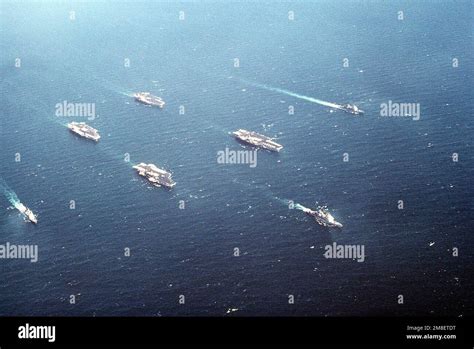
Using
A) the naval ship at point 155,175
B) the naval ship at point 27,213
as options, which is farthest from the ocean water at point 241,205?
the naval ship at point 155,175

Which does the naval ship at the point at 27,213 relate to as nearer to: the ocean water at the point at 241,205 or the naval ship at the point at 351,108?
the ocean water at the point at 241,205

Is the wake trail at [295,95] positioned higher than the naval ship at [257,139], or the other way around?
the wake trail at [295,95]

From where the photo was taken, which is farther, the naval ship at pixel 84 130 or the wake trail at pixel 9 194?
the naval ship at pixel 84 130

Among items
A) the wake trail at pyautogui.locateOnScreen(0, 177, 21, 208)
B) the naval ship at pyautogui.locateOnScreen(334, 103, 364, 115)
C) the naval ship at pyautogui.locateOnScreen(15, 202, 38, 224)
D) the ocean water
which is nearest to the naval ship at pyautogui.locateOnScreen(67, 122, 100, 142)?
the ocean water

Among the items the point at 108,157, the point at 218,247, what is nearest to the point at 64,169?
the point at 108,157

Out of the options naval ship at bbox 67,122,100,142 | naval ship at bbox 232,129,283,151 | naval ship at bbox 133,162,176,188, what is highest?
naval ship at bbox 67,122,100,142

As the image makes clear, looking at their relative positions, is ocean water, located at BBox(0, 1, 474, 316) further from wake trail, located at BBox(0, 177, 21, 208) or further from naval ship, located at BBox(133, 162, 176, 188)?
naval ship, located at BBox(133, 162, 176, 188)
